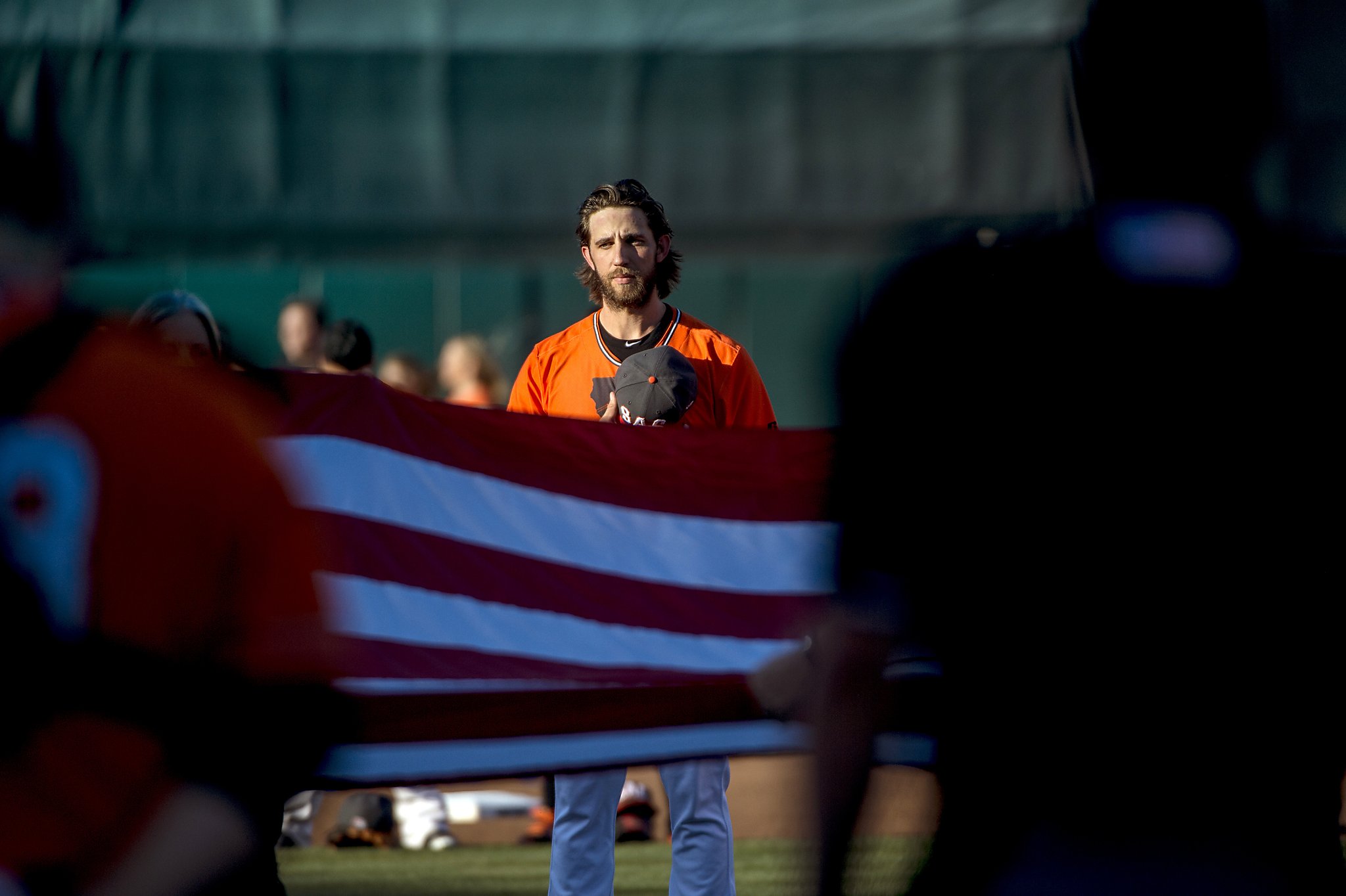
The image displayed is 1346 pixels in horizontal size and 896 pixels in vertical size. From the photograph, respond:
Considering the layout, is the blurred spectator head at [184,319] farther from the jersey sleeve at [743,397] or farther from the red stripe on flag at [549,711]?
the jersey sleeve at [743,397]

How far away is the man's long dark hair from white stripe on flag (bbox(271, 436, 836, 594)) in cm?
114

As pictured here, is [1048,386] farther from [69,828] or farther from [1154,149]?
[69,828]

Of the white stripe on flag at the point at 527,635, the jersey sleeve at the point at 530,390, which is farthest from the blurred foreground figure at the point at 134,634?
the white stripe on flag at the point at 527,635

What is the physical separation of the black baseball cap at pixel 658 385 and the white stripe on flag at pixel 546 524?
1.20 metres

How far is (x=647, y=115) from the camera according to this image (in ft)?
45.1

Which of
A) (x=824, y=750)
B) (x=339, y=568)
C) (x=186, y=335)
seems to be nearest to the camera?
(x=824, y=750)

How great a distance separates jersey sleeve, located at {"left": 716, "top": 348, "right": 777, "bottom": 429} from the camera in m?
4.01

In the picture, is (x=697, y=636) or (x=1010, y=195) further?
(x=1010, y=195)

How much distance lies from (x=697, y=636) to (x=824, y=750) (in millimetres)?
3546

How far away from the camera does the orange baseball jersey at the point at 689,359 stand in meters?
3.99

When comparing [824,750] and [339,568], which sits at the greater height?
[824,750]

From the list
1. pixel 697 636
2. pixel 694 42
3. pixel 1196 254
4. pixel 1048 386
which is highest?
pixel 694 42

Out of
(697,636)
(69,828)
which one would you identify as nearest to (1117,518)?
(69,828)

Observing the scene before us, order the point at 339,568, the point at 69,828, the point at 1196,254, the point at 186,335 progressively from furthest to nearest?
1. the point at 339,568
2. the point at 186,335
3. the point at 1196,254
4. the point at 69,828
